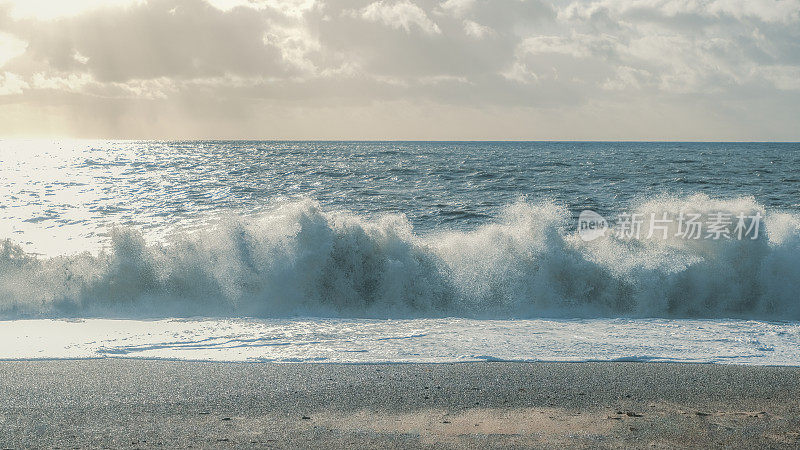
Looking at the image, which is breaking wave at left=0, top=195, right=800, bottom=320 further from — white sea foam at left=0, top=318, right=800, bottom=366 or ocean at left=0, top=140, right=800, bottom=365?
white sea foam at left=0, top=318, right=800, bottom=366

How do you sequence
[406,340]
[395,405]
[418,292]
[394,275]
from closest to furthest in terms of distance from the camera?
[395,405]
[406,340]
[418,292]
[394,275]

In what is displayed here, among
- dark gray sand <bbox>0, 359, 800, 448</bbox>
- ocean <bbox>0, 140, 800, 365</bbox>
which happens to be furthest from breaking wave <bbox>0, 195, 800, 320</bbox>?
dark gray sand <bbox>0, 359, 800, 448</bbox>

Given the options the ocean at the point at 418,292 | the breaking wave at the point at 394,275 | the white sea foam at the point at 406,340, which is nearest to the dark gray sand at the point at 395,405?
the white sea foam at the point at 406,340

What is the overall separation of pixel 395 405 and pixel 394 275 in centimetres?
469

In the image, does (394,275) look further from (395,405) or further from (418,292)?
(395,405)

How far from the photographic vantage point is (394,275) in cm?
947

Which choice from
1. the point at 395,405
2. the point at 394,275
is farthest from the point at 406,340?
the point at 394,275

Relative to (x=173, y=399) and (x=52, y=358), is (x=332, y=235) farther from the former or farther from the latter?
(x=173, y=399)

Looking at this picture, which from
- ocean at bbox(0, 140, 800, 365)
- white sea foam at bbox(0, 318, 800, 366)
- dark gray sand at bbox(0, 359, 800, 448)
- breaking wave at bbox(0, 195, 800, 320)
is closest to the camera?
dark gray sand at bbox(0, 359, 800, 448)

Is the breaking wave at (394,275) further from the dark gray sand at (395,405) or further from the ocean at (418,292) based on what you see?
the dark gray sand at (395,405)

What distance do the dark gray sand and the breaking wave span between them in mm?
2965

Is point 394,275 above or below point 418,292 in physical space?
above

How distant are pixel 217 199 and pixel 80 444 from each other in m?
18.9

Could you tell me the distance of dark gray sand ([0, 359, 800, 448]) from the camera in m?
4.14
